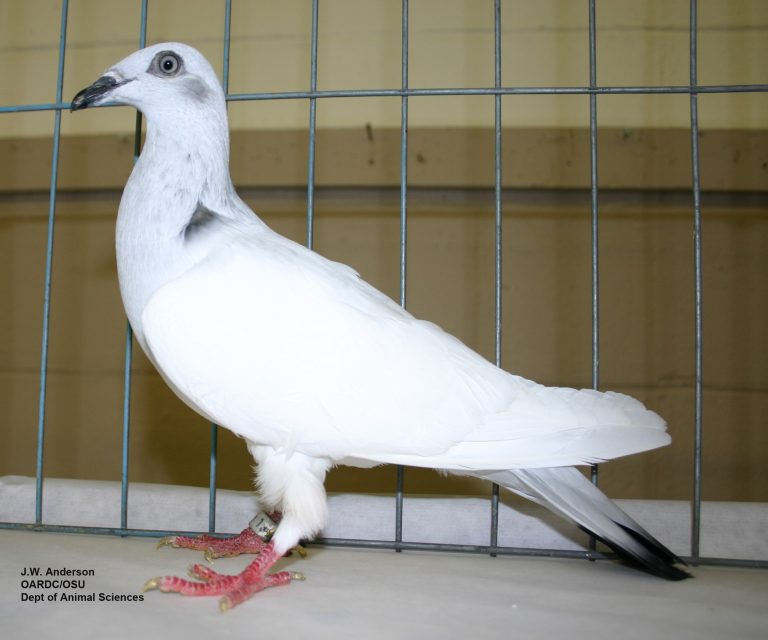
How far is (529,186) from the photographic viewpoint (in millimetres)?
3393

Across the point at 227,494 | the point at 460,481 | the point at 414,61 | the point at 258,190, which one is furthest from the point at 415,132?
the point at 227,494

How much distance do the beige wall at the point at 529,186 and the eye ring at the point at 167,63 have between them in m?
1.72

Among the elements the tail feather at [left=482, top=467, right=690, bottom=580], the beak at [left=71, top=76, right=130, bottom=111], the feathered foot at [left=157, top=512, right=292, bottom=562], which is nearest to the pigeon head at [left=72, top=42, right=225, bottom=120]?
the beak at [left=71, top=76, right=130, bottom=111]

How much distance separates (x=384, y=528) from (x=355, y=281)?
35.5 inches

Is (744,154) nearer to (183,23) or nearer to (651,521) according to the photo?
(651,521)

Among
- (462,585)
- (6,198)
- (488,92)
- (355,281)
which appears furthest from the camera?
(6,198)

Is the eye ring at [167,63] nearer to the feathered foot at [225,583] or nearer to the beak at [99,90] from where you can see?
the beak at [99,90]

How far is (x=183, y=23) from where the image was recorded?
11.8 feet

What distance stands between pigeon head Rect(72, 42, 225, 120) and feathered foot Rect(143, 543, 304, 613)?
50.3 inches

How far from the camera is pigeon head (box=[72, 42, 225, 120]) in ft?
5.71

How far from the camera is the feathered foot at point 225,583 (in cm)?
145

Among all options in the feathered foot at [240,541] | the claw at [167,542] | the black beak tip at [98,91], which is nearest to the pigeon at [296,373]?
the black beak tip at [98,91]

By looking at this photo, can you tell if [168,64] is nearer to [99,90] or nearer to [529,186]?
[99,90]

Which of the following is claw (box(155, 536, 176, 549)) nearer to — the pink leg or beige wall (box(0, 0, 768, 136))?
the pink leg
